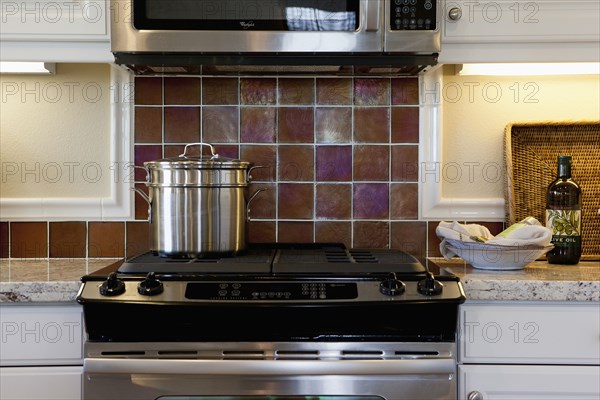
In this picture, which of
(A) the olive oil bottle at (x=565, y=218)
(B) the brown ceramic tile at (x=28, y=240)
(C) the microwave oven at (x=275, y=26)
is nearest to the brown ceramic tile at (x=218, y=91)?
(C) the microwave oven at (x=275, y=26)

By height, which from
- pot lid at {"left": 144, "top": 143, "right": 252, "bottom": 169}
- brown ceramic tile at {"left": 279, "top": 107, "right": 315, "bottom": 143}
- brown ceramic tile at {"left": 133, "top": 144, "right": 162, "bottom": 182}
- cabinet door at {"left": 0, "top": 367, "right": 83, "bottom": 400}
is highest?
brown ceramic tile at {"left": 279, "top": 107, "right": 315, "bottom": 143}

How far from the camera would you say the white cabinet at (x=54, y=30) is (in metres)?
1.68

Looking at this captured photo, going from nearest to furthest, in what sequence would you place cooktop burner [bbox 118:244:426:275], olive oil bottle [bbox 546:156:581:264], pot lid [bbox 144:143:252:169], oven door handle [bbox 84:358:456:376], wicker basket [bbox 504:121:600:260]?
oven door handle [bbox 84:358:456:376], cooktop burner [bbox 118:244:426:275], pot lid [bbox 144:143:252:169], olive oil bottle [bbox 546:156:581:264], wicker basket [bbox 504:121:600:260]

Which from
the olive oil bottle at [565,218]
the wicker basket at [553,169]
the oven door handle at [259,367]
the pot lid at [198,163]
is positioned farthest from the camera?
the wicker basket at [553,169]

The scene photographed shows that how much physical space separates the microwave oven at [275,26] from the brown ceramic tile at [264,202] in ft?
1.57

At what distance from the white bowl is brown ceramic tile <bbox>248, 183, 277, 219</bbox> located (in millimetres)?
592

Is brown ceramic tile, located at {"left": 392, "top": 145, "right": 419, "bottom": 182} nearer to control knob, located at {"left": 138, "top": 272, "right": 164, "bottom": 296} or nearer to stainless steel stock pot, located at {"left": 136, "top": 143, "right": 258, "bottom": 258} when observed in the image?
stainless steel stock pot, located at {"left": 136, "top": 143, "right": 258, "bottom": 258}

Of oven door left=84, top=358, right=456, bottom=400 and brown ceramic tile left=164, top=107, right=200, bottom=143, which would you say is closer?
oven door left=84, top=358, right=456, bottom=400

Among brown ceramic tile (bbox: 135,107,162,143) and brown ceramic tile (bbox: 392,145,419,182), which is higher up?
brown ceramic tile (bbox: 135,107,162,143)

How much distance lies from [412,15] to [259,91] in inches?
21.3

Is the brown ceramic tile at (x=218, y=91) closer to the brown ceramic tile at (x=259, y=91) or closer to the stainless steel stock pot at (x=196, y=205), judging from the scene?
the brown ceramic tile at (x=259, y=91)

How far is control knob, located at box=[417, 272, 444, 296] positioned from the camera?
56.2 inches

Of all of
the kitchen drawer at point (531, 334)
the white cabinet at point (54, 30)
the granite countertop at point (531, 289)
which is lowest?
the kitchen drawer at point (531, 334)

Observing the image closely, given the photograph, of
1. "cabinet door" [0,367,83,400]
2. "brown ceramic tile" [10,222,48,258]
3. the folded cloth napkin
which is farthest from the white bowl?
"brown ceramic tile" [10,222,48,258]
